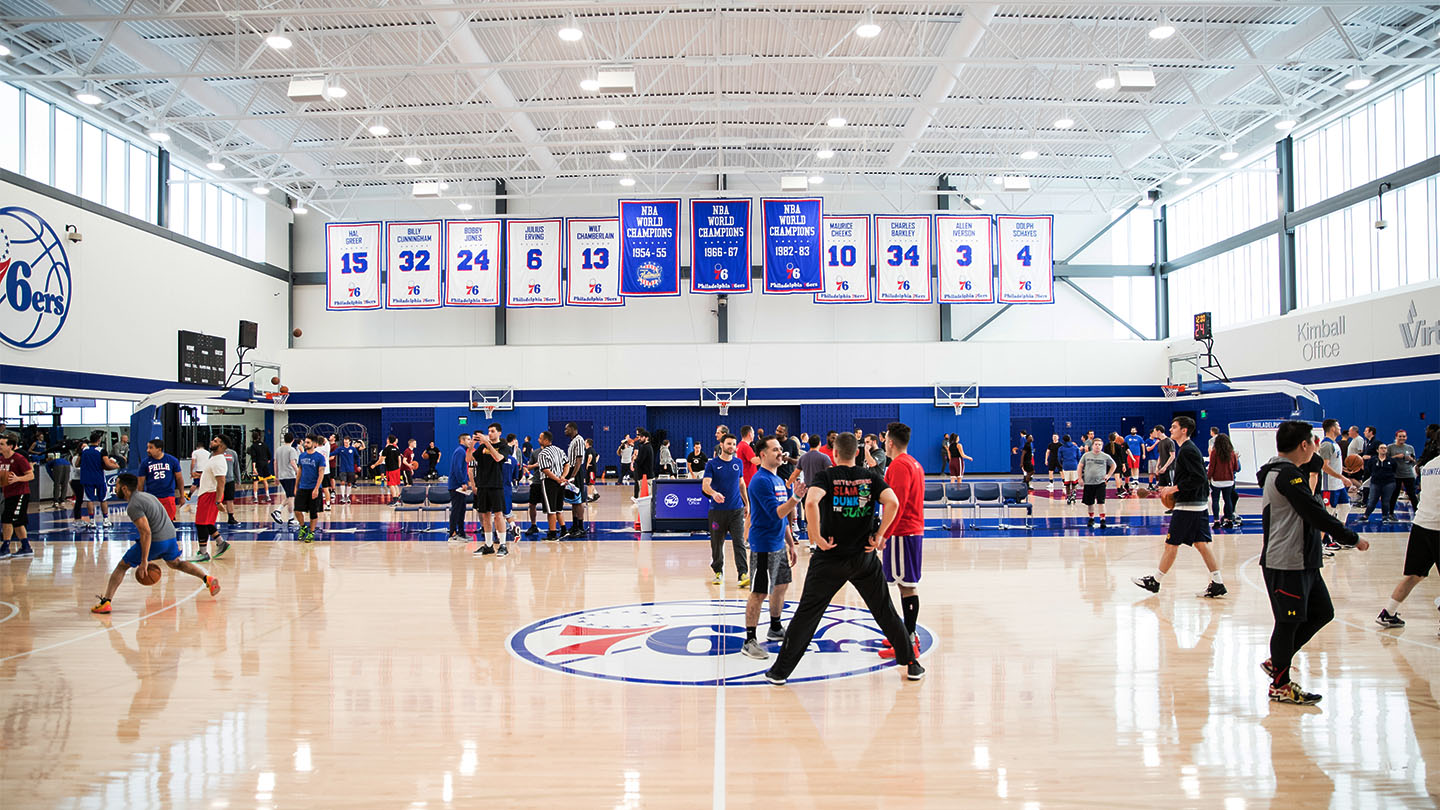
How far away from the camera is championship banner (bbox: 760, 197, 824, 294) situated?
63.3ft

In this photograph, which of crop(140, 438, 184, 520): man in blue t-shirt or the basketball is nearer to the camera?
the basketball

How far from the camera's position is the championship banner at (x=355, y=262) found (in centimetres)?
2023

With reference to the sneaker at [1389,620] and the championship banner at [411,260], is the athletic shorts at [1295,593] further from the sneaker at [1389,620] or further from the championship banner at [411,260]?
the championship banner at [411,260]

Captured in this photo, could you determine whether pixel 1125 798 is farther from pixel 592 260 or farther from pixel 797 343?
pixel 797 343

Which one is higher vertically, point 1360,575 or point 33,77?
point 33,77

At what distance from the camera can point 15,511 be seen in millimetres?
11812

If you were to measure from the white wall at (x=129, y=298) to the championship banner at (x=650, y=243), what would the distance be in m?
12.6

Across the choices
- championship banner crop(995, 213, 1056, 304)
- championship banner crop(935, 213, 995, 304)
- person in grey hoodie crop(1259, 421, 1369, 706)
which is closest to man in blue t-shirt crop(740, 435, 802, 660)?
person in grey hoodie crop(1259, 421, 1369, 706)

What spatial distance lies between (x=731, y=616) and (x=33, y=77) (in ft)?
57.1

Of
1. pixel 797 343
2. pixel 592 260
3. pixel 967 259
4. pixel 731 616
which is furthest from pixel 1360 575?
pixel 797 343

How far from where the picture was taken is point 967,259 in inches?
787

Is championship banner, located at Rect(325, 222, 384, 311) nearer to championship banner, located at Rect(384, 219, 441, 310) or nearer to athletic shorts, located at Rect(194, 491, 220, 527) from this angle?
championship banner, located at Rect(384, 219, 441, 310)

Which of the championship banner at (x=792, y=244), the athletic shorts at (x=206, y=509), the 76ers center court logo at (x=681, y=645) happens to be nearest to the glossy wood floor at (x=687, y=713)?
the 76ers center court logo at (x=681, y=645)

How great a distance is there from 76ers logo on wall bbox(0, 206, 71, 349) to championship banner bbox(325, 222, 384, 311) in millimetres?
5640
